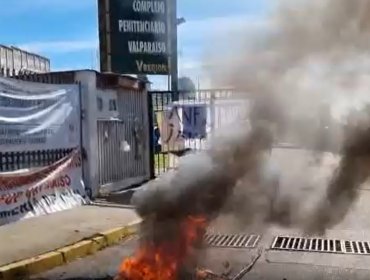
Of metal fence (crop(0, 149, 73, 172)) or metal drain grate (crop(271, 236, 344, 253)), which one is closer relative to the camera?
metal drain grate (crop(271, 236, 344, 253))

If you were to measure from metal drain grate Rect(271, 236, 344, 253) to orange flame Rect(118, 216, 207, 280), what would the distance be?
7.50 feet

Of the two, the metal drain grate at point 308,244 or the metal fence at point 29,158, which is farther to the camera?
the metal fence at point 29,158

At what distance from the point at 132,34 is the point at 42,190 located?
757cm

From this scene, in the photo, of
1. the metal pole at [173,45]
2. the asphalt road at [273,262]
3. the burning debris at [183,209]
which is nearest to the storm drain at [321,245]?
the asphalt road at [273,262]

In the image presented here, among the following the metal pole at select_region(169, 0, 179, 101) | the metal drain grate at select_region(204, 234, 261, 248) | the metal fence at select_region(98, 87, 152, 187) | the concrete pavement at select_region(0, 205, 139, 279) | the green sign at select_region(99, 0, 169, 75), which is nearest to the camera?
the concrete pavement at select_region(0, 205, 139, 279)

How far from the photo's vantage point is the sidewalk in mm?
7312

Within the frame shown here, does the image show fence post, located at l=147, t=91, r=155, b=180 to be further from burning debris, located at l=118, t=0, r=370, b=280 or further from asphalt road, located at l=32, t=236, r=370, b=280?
burning debris, located at l=118, t=0, r=370, b=280

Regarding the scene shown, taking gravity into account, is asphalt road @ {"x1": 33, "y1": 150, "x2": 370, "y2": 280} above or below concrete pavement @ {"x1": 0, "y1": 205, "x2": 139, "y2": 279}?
below

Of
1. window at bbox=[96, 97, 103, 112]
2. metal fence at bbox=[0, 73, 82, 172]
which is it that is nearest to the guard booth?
window at bbox=[96, 97, 103, 112]

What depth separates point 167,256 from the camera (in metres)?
5.48

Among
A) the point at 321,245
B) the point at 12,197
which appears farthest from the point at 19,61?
the point at 321,245

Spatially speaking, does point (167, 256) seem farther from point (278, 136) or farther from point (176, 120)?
point (176, 120)

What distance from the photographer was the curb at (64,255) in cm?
649

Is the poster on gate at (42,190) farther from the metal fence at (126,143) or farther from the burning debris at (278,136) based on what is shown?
the burning debris at (278,136)
